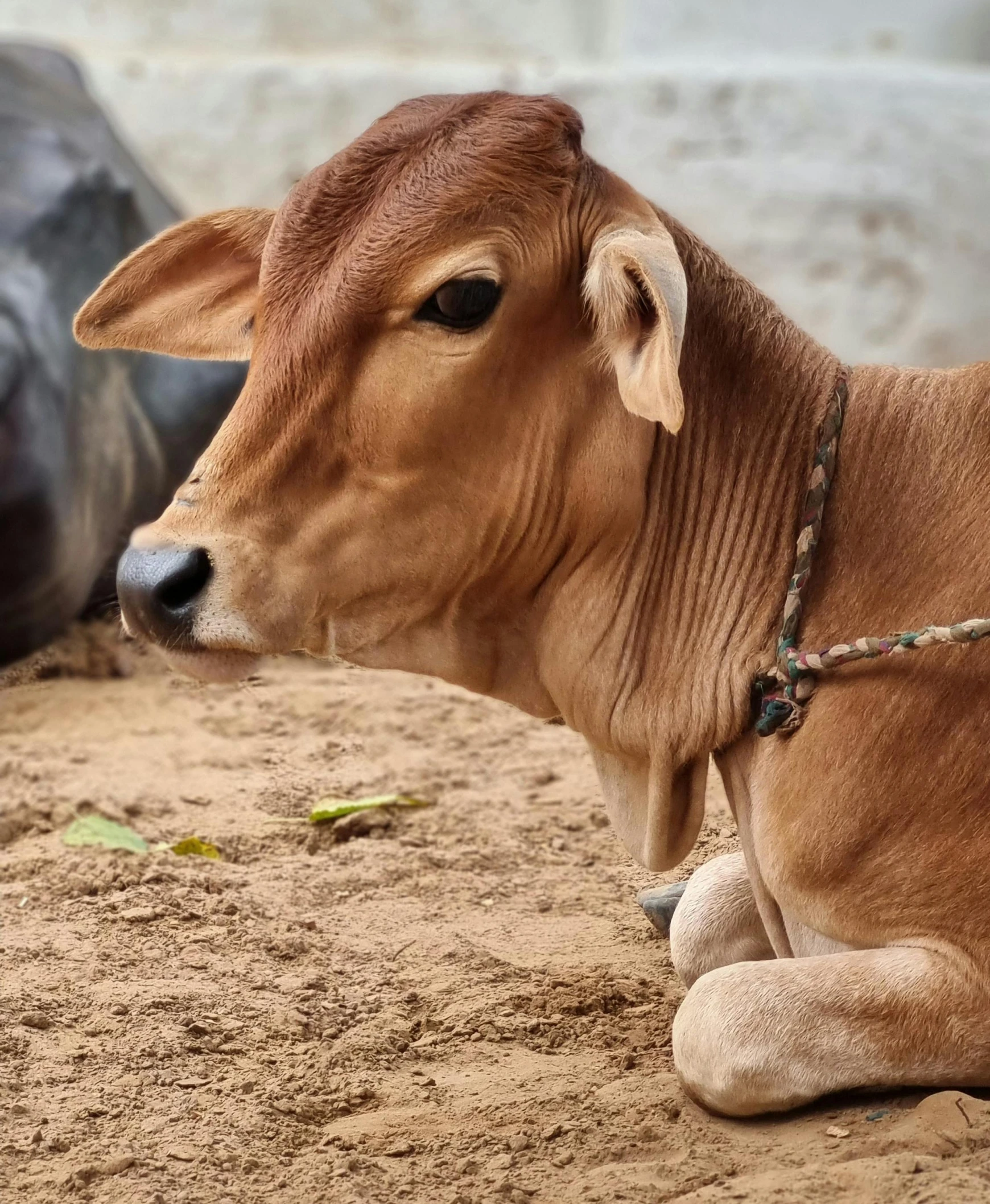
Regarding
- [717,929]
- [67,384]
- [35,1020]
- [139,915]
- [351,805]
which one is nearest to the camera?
[35,1020]

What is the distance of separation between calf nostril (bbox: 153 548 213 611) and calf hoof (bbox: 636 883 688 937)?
1.35m

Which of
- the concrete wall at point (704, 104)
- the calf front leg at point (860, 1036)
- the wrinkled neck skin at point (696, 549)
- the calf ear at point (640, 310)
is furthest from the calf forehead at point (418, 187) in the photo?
the concrete wall at point (704, 104)

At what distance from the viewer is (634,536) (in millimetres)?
2811

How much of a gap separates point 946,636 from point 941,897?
0.40 m

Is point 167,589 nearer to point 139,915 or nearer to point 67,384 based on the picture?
point 139,915

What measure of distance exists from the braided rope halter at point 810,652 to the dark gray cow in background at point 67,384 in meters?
3.07

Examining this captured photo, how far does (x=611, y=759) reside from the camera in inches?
117

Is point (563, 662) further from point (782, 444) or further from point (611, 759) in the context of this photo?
point (782, 444)

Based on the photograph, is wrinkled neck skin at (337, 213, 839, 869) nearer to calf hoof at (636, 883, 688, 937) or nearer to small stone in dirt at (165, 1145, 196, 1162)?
calf hoof at (636, 883, 688, 937)

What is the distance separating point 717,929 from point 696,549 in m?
0.76

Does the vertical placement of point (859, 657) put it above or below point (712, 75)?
above

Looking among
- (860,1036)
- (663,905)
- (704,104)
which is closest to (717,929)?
(663,905)

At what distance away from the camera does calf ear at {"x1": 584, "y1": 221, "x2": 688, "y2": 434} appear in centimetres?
241

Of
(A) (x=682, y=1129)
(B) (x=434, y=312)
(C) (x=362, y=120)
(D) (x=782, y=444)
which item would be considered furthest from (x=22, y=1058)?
(C) (x=362, y=120)
